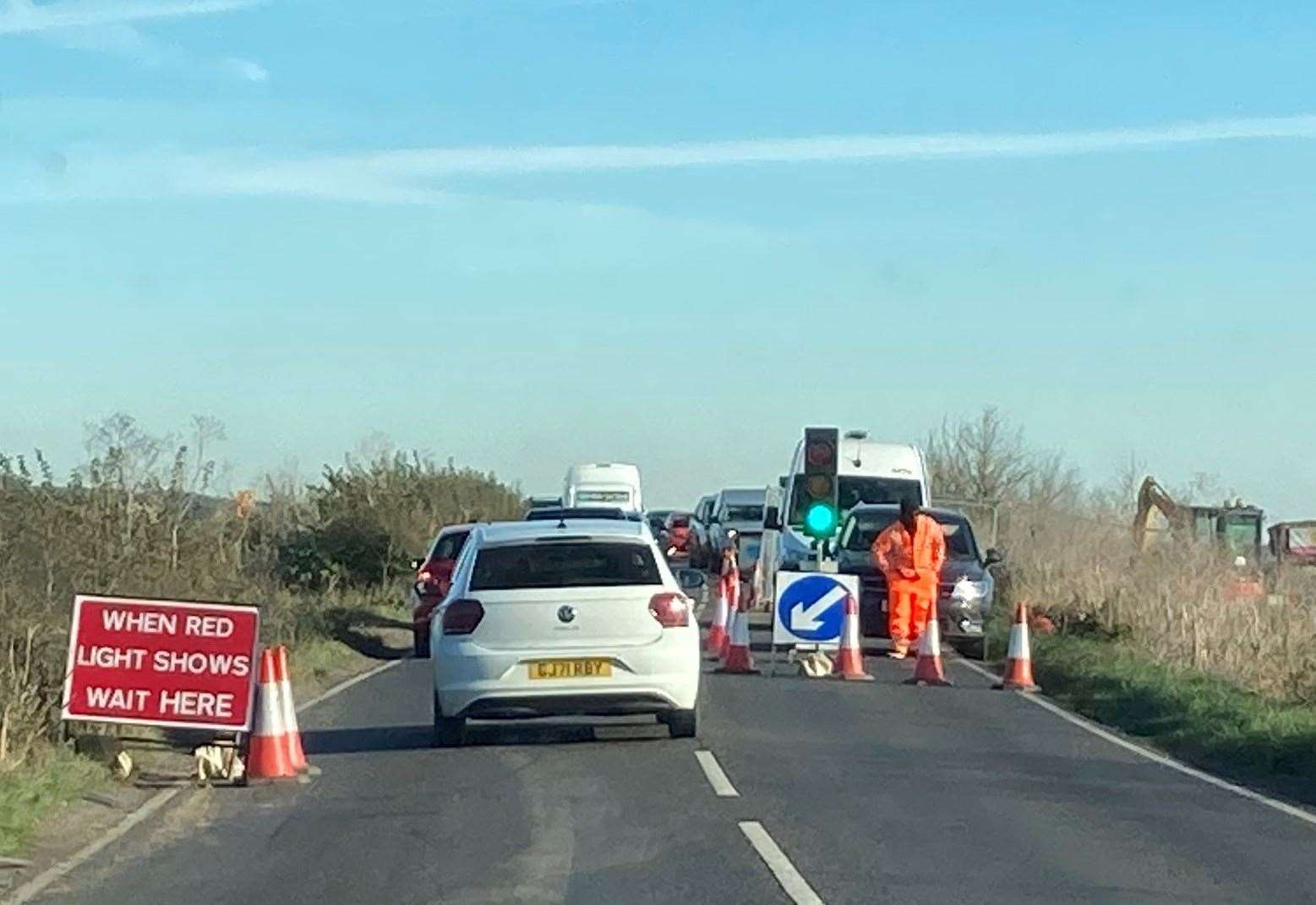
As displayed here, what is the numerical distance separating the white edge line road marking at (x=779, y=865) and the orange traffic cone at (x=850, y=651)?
10772 millimetres

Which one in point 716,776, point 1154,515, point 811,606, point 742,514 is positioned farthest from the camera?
point 742,514

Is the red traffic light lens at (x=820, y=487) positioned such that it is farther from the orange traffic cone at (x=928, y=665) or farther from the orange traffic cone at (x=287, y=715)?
the orange traffic cone at (x=287, y=715)

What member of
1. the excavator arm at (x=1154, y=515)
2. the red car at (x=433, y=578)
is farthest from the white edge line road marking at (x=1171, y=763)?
the excavator arm at (x=1154, y=515)

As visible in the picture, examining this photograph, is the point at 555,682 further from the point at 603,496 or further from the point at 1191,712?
the point at 603,496

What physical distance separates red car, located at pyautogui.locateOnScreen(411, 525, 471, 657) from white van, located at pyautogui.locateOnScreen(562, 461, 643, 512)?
1916 centimetres

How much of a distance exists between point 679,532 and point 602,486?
45.0ft

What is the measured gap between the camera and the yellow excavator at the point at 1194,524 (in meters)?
31.8

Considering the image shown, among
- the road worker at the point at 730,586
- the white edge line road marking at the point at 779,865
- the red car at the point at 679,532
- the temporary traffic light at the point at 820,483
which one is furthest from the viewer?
the red car at the point at 679,532

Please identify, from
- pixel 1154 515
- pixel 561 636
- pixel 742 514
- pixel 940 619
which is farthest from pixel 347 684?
pixel 742 514

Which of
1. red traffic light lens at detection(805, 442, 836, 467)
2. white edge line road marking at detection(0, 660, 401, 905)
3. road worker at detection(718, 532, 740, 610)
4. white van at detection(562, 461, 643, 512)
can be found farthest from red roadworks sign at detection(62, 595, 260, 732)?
white van at detection(562, 461, 643, 512)

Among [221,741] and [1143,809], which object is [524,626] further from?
[1143,809]

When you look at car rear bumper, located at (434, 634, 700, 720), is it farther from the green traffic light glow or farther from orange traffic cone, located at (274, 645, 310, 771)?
the green traffic light glow

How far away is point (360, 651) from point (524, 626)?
14.2m

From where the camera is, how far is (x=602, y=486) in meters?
50.1
